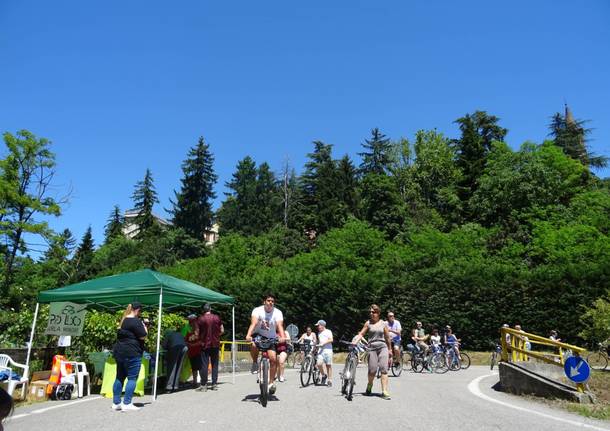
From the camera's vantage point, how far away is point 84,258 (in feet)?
210

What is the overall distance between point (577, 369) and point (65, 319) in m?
11.1

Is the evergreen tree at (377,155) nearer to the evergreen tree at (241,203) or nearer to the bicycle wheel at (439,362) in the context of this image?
the evergreen tree at (241,203)

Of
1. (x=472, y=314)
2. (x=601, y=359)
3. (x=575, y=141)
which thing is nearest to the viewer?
(x=601, y=359)

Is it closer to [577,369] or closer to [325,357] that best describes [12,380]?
[325,357]

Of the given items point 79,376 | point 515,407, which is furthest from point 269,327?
point 515,407

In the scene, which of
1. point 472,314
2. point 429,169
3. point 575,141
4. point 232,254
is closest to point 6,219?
point 232,254

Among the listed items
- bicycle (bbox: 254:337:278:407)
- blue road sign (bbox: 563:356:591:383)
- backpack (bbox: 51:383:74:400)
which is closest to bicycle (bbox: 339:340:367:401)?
bicycle (bbox: 254:337:278:407)

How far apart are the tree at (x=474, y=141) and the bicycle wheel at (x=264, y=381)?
53.7 m

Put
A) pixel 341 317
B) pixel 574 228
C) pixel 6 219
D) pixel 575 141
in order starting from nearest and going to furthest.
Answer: pixel 341 317 < pixel 6 219 < pixel 574 228 < pixel 575 141

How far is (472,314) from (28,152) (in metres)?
31.4

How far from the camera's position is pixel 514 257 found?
1578 inches

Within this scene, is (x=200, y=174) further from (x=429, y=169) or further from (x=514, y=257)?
(x=514, y=257)

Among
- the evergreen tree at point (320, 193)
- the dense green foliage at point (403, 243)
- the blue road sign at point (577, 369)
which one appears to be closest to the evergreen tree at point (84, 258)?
the dense green foliage at point (403, 243)

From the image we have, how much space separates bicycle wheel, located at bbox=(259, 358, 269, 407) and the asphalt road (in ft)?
0.47
